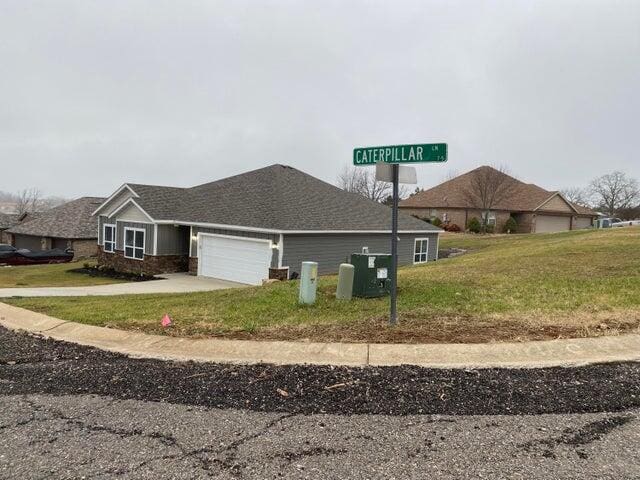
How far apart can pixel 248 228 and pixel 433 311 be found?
14257 millimetres

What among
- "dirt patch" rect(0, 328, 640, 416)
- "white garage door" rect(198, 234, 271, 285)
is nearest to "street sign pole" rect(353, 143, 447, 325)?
"dirt patch" rect(0, 328, 640, 416)

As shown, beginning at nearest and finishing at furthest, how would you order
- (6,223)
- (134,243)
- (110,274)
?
(134,243) → (110,274) → (6,223)

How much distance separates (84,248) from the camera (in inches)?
1602

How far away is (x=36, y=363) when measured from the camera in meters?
5.91

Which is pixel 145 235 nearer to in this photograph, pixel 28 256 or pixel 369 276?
pixel 28 256

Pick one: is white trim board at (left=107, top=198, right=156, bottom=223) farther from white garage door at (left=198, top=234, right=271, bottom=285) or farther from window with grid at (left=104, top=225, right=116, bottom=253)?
white garage door at (left=198, top=234, right=271, bottom=285)

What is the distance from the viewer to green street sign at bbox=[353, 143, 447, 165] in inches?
241

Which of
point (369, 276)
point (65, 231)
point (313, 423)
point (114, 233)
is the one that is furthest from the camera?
point (65, 231)

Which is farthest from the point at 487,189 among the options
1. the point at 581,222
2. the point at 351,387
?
the point at 351,387

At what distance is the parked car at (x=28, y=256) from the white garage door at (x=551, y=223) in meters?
40.6

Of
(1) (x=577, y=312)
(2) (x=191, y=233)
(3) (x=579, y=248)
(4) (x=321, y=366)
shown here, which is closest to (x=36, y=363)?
(4) (x=321, y=366)

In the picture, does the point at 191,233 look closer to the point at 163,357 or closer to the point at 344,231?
the point at 344,231

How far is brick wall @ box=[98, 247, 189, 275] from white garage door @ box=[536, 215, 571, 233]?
34899 mm

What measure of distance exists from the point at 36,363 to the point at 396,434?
4388mm
